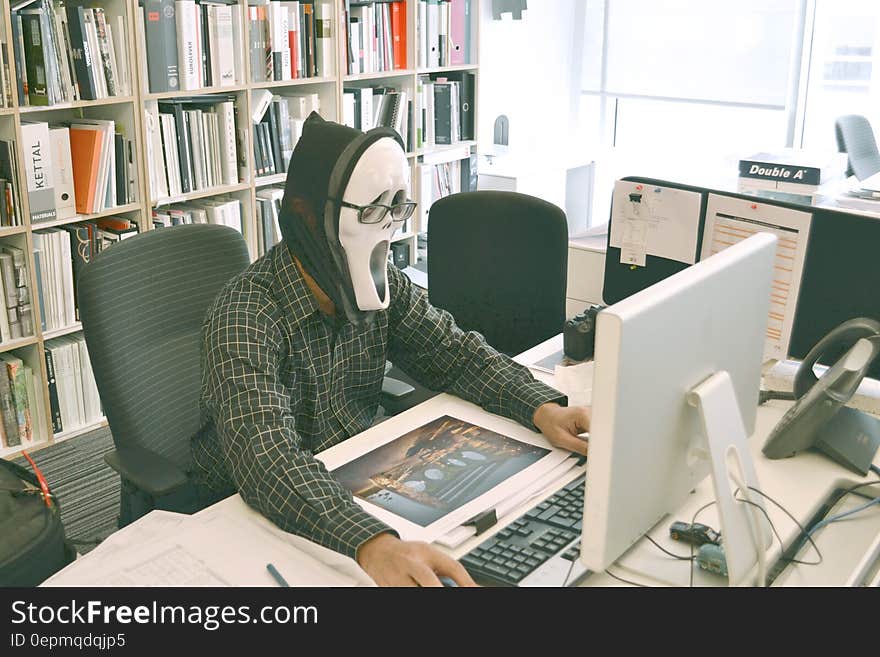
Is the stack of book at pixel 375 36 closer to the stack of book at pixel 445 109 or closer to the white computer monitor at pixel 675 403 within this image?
the stack of book at pixel 445 109

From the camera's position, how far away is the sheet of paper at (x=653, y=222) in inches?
84.1

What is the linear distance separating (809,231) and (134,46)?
2222 mm

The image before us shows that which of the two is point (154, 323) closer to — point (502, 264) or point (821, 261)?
point (502, 264)

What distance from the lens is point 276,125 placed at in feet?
12.0

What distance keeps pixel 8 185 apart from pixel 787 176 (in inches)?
90.7

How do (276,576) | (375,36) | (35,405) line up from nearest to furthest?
(276,576), (35,405), (375,36)

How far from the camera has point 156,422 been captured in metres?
1.92

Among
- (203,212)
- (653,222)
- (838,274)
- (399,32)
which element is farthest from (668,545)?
(399,32)

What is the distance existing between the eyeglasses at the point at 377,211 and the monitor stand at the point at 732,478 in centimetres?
69

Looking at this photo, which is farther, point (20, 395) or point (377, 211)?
point (20, 395)

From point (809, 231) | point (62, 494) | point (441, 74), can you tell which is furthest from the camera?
point (441, 74)

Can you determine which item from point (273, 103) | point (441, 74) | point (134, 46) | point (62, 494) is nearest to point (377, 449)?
Result: point (62, 494)

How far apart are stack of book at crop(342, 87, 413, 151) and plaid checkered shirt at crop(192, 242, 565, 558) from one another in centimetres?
211
